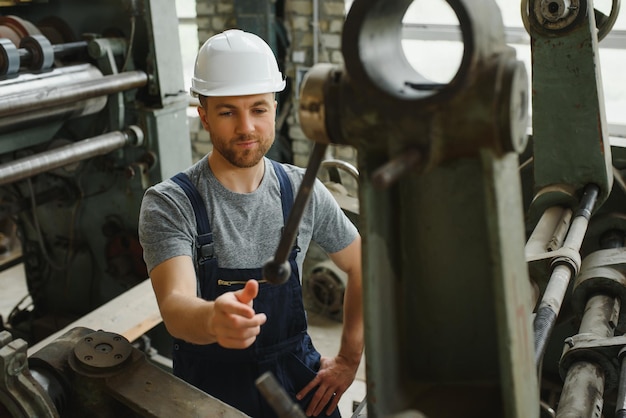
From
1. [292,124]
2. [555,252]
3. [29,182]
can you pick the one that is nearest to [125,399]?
[555,252]

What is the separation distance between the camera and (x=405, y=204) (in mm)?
781

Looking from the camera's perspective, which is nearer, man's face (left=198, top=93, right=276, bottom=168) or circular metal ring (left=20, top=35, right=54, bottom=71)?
man's face (left=198, top=93, right=276, bottom=168)

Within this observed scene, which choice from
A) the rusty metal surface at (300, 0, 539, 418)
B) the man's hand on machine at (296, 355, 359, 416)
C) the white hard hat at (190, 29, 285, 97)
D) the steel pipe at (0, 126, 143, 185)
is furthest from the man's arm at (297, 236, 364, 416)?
the steel pipe at (0, 126, 143, 185)

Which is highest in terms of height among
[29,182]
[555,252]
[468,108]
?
[468,108]

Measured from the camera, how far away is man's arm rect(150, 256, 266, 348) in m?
1.00

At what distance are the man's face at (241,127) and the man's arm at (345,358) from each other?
343 millimetres

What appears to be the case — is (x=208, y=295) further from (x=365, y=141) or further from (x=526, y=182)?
(x=526, y=182)

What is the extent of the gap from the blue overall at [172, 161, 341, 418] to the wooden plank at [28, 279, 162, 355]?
3.32 ft

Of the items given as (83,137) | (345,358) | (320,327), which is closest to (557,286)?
(345,358)

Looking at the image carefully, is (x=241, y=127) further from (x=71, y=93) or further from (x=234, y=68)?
(x=71, y=93)

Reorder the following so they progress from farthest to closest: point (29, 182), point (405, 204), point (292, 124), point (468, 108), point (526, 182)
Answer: point (292, 124)
point (29, 182)
point (526, 182)
point (405, 204)
point (468, 108)

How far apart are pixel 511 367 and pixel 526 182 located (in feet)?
5.33

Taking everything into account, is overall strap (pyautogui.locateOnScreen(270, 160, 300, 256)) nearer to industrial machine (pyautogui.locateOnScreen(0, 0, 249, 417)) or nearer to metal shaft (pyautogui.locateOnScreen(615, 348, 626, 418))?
metal shaft (pyautogui.locateOnScreen(615, 348, 626, 418))

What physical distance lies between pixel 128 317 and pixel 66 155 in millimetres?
632
